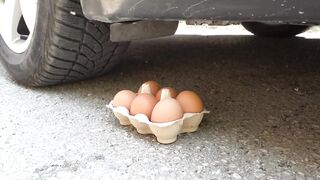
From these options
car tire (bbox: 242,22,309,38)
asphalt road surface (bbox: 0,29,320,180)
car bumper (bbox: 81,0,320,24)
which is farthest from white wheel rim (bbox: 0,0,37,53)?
car tire (bbox: 242,22,309,38)

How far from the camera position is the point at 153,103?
1.26m

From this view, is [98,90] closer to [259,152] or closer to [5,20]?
[5,20]

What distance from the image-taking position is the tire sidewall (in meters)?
1.47

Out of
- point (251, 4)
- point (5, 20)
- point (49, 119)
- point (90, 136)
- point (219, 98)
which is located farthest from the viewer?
point (5, 20)

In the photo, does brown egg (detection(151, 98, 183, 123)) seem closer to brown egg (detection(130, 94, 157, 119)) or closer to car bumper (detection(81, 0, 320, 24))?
brown egg (detection(130, 94, 157, 119))

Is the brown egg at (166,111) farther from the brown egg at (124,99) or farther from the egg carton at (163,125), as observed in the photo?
the brown egg at (124,99)

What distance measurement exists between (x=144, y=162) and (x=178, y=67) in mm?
931

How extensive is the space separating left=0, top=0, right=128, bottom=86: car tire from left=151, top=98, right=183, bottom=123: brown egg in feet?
1.38

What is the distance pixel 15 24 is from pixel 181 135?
2.96 ft

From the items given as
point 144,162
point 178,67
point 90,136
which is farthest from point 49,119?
point 178,67

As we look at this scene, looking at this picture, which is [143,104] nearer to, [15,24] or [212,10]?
[212,10]

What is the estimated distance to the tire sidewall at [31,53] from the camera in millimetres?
1468

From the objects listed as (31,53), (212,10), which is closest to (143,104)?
(212,10)

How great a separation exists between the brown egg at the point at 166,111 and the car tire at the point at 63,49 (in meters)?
0.42
